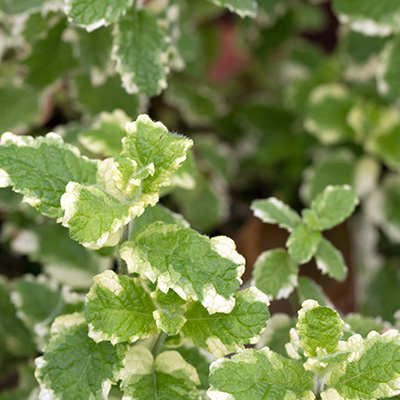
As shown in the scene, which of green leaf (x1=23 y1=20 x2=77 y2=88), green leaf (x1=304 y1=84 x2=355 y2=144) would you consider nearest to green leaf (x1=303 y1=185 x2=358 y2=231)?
green leaf (x1=304 y1=84 x2=355 y2=144)

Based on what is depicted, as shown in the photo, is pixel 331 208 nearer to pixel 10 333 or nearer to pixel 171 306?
pixel 171 306

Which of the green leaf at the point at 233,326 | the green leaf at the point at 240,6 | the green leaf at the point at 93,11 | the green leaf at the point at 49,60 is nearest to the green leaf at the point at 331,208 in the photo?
the green leaf at the point at 233,326

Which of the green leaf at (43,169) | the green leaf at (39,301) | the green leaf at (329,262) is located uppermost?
the green leaf at (43,169)

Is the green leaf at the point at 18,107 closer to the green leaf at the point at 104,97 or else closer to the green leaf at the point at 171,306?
the green leaf at the point at 104,97

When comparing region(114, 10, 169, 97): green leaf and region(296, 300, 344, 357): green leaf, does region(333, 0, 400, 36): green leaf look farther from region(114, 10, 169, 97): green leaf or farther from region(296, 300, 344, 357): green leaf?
region(296, 300, 344, 357): green leaf

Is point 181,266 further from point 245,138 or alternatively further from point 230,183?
point 245,138

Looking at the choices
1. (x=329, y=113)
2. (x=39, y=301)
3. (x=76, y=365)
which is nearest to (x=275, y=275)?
(x=76, y=365)
